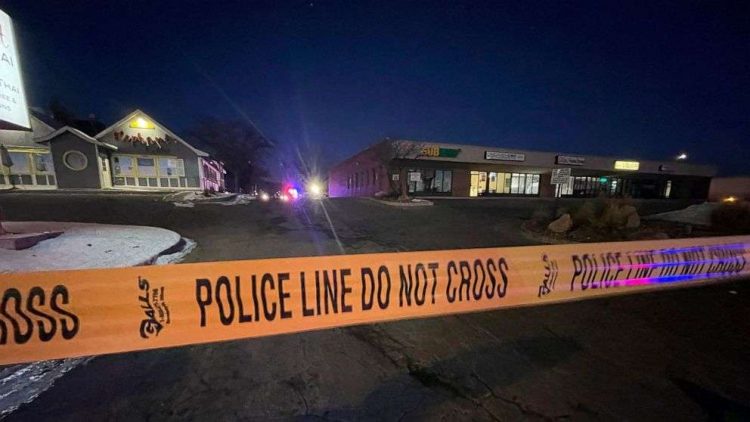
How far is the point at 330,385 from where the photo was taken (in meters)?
2.57

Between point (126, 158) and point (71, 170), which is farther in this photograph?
point (126, 158)

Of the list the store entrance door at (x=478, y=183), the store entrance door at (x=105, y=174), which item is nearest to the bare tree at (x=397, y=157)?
the store entrance door at (x=478, y=183)

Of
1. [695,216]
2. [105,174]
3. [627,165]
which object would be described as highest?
[627,165]

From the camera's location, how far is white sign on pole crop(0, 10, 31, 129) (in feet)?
19.0

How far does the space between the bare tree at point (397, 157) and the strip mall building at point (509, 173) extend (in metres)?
0.09

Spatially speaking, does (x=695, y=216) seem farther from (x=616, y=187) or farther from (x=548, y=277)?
(x=616, y=187)

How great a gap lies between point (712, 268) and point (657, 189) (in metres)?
48.5

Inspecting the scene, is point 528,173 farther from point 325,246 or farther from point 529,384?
point 529,384

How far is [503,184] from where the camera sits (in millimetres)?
32375

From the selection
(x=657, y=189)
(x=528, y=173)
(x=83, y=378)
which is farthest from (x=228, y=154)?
(x=657, y=189)

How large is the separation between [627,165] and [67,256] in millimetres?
48525

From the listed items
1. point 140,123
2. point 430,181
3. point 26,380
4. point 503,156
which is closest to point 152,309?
point 26,380

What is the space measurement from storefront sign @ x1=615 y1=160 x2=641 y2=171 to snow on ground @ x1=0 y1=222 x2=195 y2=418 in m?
45.0

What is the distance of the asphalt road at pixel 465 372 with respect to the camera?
227 centimetres
